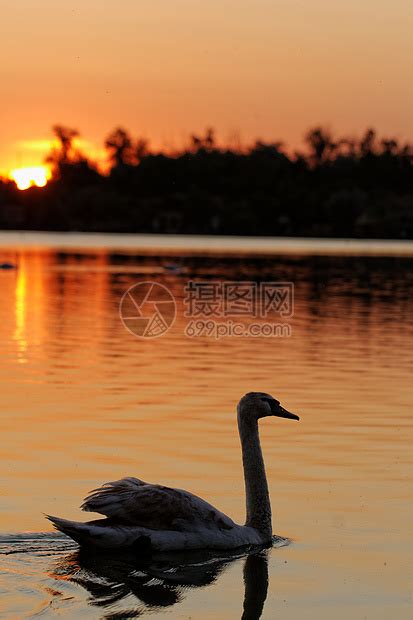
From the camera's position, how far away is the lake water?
37.4 feet

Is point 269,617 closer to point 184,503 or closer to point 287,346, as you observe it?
point 184,503

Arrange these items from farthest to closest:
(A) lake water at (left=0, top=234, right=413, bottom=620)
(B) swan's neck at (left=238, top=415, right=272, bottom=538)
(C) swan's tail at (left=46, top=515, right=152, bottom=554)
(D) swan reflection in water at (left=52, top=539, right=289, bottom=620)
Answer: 1. (B) swan's neck at (left=238, top=415, right=272, bottom=538)
2. (C) swan's tail at (left=46, top=515, right=152, bottom=554)
3. (A) lake water at (left=0, top=234, right=413, bottom=620)
4. (D) swan reflection in water at (left=52, top=539, right=289, bottom=620)

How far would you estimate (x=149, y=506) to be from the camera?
12.1m

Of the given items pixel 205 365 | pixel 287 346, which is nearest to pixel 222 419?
pixel 205 365

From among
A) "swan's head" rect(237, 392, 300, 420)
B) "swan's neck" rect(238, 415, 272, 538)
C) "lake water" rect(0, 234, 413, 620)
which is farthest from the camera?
"swan's head" rect(237, 392, 300, 420)

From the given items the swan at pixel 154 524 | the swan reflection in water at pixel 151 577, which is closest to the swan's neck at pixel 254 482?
the swan at pixel 154 524

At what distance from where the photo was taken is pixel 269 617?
1091cm

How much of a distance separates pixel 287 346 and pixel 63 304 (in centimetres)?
1525

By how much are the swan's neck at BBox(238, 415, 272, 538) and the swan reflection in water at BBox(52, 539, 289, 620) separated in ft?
0.99

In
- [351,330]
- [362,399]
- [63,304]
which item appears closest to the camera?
[362,399]

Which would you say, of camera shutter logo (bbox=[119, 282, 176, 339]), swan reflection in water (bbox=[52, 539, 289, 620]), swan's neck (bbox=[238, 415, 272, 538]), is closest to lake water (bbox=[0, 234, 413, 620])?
swan reflection in water (bbox=[52, 539, 289, 620])

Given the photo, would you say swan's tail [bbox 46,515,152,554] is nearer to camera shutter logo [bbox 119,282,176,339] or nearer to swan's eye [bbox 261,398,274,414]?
swan's eye [bbox 261,398,274,414]

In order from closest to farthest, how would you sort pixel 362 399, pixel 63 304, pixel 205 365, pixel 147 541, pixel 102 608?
pixel 102 608
pixel 147 541
pixel 362 399
pixel 205 365
pixel 63 304

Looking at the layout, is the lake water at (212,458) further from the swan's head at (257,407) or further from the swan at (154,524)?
the swan's head at (257,407)
